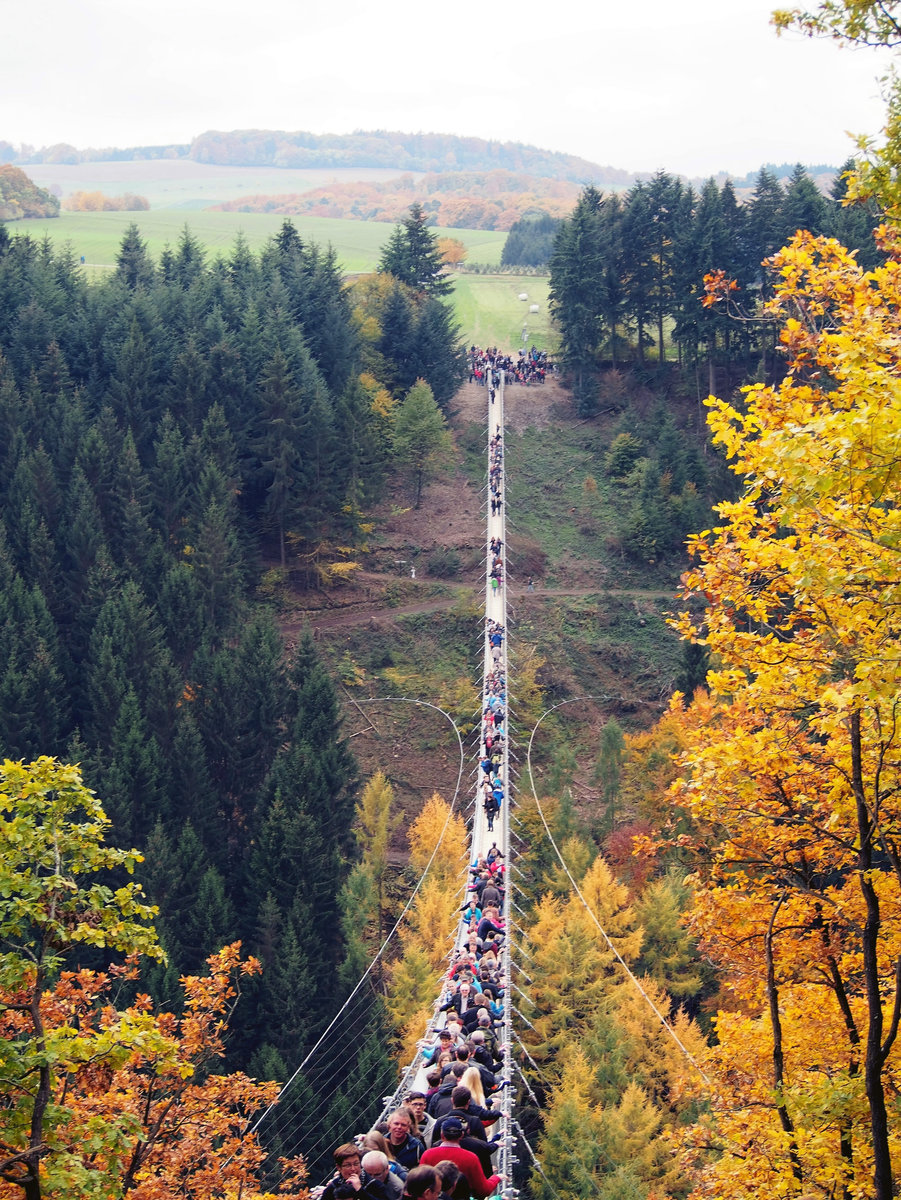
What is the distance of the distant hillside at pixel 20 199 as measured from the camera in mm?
125250

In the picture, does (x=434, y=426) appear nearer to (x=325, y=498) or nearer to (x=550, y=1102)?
(x=325, y=498)

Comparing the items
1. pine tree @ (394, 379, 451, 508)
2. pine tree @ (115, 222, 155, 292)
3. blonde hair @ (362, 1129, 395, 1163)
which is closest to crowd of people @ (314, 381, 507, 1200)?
blonde hair @ (362, 1129, 395, 1163)

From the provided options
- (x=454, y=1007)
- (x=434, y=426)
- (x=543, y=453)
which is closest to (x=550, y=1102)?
(x=454, y=1007)

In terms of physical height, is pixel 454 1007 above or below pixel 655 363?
below

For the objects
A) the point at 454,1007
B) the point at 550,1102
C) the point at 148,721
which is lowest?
the point at 550,1102

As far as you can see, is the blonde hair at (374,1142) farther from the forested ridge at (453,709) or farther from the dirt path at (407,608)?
the dirt path at (407,608)

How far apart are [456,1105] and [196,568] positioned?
1655 inches

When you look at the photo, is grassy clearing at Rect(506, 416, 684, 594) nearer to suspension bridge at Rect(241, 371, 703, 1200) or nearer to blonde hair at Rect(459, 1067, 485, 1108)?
suspension bridge at Rect(241, 371, 703, 1200)

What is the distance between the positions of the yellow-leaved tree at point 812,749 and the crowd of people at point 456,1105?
2.91m

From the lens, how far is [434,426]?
67.1 m

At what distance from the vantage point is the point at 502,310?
10969 centimetres

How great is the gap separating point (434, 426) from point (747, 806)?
56.5m

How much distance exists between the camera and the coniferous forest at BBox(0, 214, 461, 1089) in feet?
132

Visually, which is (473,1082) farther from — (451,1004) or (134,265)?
(134,265)
